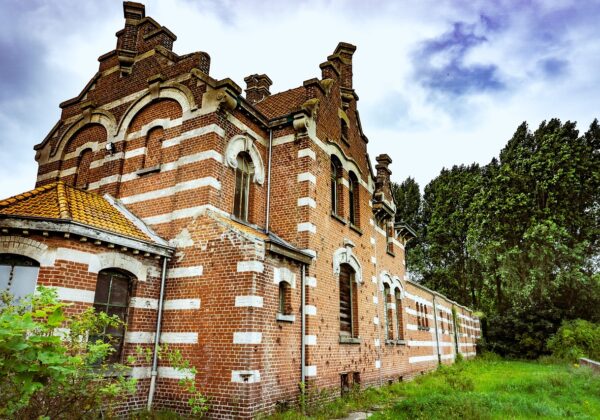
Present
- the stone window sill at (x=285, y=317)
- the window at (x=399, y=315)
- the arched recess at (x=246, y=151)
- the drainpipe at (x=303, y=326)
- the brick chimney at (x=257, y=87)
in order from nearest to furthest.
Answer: the stone window sill at (x=285, y=317) < the drainpipe at (x=303, y=326) < the arched recess at (x=246, y=151) < the window at (x=399, y=315) < the brick chimney at (x=257, y=87)

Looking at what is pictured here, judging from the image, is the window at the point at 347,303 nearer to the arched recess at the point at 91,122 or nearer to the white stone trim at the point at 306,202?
the white stone trim at the point at 306,202

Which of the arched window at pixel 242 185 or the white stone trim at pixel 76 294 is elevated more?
the arched window at pixel 242 185

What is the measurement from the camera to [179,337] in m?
9.99

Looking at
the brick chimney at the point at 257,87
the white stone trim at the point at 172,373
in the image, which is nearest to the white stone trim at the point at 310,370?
the white stone trim at the point at 172,373

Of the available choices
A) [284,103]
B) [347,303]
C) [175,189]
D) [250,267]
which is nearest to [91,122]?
[175,189]

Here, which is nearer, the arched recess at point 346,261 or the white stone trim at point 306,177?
the white stone trim at point 306,177

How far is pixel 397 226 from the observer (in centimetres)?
2094

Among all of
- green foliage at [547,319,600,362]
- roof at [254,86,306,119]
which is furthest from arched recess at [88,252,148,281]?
green foliage at [547,319,600,362]

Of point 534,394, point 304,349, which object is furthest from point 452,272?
point 304,349

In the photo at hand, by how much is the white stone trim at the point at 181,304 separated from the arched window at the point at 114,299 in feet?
3.15

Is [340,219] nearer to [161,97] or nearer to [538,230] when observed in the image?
[161,97]

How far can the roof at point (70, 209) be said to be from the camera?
29.7 ft

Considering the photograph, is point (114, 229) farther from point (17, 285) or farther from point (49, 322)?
point (49, 322)

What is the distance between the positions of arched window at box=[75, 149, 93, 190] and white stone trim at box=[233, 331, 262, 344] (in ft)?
27.4
